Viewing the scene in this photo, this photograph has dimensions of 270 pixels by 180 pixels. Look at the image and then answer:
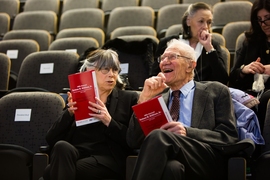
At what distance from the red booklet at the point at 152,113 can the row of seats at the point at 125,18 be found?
229 cm

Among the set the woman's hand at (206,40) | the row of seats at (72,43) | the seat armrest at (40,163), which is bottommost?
the seat armrest at (40,163)

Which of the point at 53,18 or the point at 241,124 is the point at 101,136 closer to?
the point at 241,124

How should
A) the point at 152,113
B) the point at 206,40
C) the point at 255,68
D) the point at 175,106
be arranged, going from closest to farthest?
the point at 152,113, the point at 175,106, the point at 255,68, the point at 206,40

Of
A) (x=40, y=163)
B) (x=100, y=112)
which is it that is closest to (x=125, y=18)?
(x=100, y=112)

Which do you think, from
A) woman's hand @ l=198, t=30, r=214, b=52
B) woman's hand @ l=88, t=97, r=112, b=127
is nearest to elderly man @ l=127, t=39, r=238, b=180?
woman's hand @ l=88, t=97, r=112, b=127

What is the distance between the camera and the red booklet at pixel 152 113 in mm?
1996

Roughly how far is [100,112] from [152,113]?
38 centimetres

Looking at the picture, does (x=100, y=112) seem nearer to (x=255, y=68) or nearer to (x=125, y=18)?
(x=255, y=68)

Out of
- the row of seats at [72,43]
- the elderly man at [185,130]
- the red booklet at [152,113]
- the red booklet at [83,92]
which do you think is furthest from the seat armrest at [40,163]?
the row of seats at [72,43]

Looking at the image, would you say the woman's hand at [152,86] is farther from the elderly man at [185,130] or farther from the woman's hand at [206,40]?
the woman's hand at [206,40]

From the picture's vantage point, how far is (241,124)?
7.23 feet

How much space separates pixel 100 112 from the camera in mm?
2312

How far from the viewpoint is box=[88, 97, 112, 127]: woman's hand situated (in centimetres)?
229

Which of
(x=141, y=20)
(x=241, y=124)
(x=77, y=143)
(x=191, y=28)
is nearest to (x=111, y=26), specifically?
(x=141, y=20)
